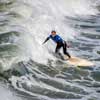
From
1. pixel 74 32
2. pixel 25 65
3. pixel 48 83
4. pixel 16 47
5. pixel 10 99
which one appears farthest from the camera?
pixel 74 32

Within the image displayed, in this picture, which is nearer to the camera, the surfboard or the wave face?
the wave face

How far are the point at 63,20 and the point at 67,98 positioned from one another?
12.6 metres

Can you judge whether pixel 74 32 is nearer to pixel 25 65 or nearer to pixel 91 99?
pixel 25 65

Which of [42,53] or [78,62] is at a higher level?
[42,53]

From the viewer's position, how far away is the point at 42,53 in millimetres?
16516

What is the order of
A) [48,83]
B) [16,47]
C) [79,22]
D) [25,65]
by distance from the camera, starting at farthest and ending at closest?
[79,22] → [16,47] → [25,65] → [48,83]

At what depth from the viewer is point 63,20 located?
24359 mm

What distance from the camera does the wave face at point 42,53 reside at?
41.8 feet

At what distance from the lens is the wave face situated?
1274 centimetres

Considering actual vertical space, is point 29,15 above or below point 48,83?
above

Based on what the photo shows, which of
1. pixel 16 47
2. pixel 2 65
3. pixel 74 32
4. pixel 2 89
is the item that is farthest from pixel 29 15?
pixel 2 89

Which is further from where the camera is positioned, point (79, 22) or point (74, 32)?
point (79, 22)

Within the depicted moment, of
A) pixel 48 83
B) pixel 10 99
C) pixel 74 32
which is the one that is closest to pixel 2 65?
pixel 48 83

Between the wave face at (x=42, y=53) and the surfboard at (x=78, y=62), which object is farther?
the surfboard at (x=78, y=62)
